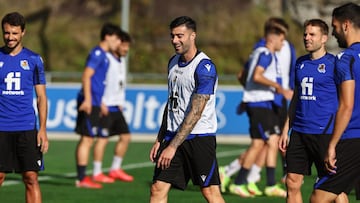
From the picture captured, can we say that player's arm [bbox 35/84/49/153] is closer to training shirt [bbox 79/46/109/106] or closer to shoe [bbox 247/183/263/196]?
shoe [bbox 247/183/263/196]

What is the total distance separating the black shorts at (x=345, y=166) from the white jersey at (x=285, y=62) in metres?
5.26

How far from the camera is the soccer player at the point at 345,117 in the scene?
886 cm

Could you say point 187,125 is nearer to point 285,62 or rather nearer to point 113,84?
point 285,62

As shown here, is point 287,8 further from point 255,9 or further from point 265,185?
point 265,185

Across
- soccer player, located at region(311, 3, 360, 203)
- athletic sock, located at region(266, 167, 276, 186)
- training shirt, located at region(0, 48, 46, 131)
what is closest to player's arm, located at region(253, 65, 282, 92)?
athletic sock, located at region(266, 167, 276, 186)

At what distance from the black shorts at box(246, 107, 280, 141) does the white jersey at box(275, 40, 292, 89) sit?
0.52m

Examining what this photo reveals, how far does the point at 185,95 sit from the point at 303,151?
1.46m

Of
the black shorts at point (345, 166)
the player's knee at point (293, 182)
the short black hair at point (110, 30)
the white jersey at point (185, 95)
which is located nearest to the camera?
the black shorts at point (345, 166)

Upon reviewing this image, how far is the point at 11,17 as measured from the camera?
10.8m

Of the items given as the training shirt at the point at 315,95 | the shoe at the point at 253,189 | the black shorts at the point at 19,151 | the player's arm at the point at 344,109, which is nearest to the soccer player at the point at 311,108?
the training shirt at the point at 315,95

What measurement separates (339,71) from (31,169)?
3613 mm

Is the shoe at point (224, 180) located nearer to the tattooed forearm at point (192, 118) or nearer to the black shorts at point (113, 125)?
the black shorts at point (113, 125)

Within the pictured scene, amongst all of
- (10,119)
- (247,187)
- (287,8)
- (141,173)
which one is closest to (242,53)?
(287,8)

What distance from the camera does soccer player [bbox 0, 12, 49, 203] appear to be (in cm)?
1089
